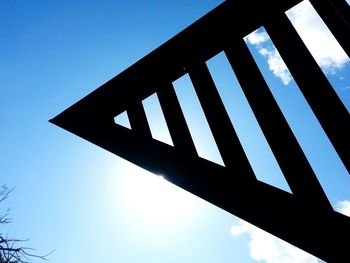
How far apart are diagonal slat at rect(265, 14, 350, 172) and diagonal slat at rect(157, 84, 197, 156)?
609 millimetres

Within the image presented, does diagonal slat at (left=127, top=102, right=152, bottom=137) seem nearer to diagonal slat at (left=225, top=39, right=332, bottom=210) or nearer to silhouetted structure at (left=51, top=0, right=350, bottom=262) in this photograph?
silhouetted structure at (left=51, top=0, right=350, bottom=262)

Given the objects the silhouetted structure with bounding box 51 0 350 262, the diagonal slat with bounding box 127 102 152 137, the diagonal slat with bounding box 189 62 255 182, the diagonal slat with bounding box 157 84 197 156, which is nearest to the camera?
the silhouetted structure with bounding box 51 0 350 262

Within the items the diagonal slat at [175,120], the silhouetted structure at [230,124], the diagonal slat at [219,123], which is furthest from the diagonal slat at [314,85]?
the diagonal slat at [175,120]

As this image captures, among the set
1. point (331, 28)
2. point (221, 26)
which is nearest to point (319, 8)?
point (331, 28)

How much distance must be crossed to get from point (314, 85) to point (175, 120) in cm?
71

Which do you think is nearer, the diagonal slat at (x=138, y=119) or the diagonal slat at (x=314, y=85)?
the diagonal slat at (x=314, y=85)

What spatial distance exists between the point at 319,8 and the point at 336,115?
64cm

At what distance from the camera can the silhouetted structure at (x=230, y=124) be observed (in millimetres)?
981

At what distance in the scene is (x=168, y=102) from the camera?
1.48 metres

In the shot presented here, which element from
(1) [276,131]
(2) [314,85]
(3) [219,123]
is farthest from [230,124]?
(2) [314,85]

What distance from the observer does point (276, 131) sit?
1.17 m

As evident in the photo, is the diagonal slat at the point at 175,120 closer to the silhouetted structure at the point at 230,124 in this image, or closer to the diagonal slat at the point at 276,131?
the silhouetted structure at the point at 230,124

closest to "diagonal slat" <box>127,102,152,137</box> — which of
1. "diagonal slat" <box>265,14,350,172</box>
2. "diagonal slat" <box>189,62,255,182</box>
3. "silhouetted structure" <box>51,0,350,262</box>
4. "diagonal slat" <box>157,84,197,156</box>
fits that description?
"silhouetted structure" <box>51,0,350,262</box>

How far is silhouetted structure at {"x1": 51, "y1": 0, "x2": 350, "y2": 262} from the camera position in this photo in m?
0.98
